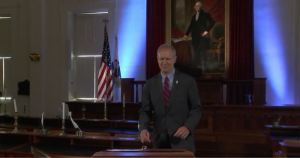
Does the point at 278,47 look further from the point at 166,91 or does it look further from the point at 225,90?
the point at 166,91

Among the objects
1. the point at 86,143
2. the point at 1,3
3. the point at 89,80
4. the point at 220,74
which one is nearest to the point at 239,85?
the point at 220,74

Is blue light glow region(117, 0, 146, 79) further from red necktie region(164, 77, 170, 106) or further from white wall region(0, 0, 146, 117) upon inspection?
red necktie region(164, 77, 170, 106)

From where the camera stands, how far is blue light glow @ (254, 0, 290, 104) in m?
8.07

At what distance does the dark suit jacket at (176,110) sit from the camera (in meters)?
2.30

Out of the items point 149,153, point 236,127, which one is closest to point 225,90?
point 236,127

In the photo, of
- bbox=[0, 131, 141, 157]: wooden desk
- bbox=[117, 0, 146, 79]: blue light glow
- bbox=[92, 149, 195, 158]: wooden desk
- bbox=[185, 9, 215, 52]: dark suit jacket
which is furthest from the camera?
bbox=[117, 0, 146, 79]: blue light glow

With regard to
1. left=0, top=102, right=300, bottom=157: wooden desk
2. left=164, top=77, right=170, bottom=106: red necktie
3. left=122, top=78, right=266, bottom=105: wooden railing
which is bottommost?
left=0, top=102, right=300, bottom=157: wooden desk

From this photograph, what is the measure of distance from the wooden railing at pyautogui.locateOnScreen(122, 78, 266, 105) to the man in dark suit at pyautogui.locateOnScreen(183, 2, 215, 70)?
3.48 feet

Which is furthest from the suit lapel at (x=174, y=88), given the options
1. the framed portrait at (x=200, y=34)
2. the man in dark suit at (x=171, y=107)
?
the framed portrait at (x=200, y=34)

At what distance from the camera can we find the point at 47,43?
963 cm

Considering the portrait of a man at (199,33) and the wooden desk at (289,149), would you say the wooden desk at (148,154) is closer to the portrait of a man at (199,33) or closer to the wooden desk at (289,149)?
the wooden desk at (289,149)

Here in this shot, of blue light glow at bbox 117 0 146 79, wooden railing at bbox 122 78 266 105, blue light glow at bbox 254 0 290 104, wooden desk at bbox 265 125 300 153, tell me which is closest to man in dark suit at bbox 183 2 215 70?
wooden railing at bbox 122 78 266 105

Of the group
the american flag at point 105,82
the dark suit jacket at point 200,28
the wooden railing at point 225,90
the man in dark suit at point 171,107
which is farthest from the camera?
the dark suit jacket at point 200,28

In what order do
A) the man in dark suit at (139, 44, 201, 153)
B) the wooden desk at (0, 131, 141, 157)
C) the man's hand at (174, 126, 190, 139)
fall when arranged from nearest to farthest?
1. the man's hand at (174, 126, 190, 139)
2. the man in dark suit at (139, 44, 201, 153)
3. the wooden desk at (0, 131, 141, 157)
